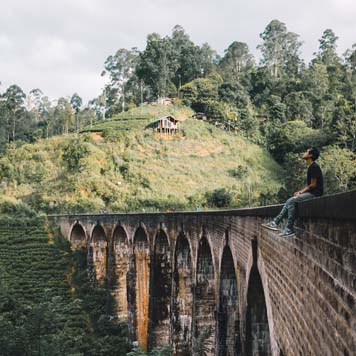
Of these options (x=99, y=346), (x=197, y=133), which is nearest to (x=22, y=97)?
(x=197, y=133)

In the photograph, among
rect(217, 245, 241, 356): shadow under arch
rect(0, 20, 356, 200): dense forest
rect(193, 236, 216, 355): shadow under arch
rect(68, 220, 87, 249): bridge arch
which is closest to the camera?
rect(217, 245, 241, 356): shadow under arch

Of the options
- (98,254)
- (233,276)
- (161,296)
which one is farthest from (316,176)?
(98,254)

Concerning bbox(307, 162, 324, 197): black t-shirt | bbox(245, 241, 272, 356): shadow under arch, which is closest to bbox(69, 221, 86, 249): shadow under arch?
bbox(245, 241, 272, 356): shadow under arch

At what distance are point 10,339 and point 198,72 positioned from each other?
75.7 m

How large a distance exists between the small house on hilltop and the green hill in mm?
1098

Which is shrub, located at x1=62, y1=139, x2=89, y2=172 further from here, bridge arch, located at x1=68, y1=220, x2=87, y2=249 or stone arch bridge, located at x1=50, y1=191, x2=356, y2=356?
bridge arch, located at x1=68, y1=220, x2=87, y2=249

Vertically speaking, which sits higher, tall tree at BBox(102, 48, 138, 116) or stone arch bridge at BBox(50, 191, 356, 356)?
tall tree at BBox(102, 48, 138, 116)


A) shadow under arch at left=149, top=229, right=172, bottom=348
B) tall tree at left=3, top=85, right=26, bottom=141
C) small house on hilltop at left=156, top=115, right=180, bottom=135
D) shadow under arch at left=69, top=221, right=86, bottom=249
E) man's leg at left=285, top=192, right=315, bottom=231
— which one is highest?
tall tree at left=3, top=85, right=26, bottom=141

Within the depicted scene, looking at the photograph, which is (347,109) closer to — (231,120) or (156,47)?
(231,120)

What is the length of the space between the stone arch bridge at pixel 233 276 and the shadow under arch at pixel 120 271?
2.3 inches

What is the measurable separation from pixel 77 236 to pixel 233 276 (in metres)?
24.3

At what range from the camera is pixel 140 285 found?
86.7 feet

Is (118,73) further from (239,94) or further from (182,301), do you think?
(182,301)

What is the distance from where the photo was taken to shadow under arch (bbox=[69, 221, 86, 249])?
119 feet
